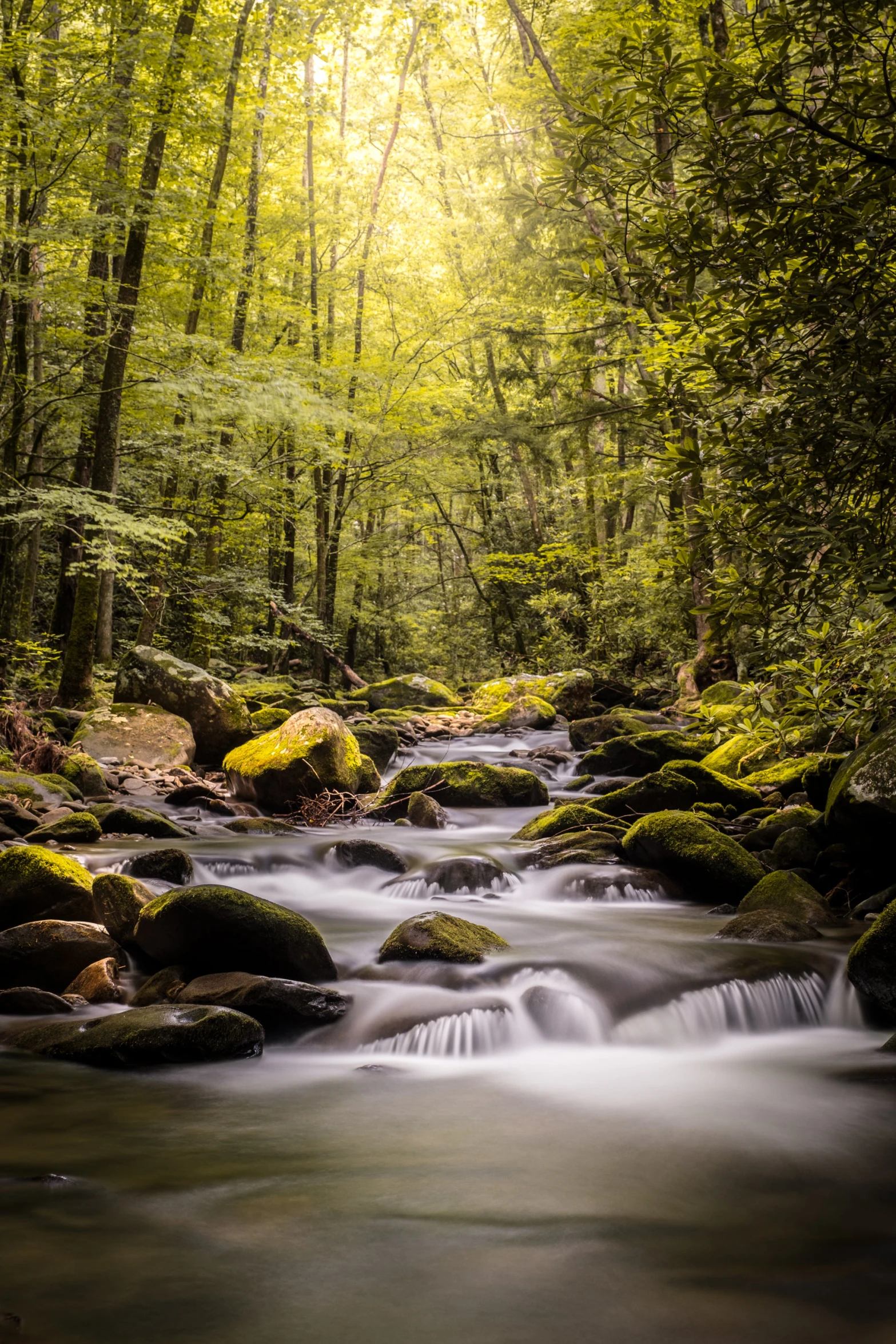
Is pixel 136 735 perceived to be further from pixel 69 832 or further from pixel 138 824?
pixel 69 832

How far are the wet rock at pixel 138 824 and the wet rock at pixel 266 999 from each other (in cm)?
365

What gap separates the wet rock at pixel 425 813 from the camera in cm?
1005

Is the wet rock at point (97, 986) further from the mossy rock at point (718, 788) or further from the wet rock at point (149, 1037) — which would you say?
the mossy rock at point (718, 788)

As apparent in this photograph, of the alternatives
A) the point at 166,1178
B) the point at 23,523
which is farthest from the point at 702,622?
the point at 166,1178

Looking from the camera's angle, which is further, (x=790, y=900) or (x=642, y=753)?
(x=642, y=753)

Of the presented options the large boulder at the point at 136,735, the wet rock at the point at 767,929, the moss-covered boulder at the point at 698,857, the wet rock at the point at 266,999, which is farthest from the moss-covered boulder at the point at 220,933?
the large boulder at the point at 136,735

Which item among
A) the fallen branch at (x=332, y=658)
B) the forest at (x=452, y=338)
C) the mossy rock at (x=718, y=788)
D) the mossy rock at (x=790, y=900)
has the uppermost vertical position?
the forest at (x=452, y=338)

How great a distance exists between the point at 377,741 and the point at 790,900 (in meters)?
7.62

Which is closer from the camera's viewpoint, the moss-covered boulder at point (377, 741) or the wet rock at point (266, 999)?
the wet rock at point (266, 999)

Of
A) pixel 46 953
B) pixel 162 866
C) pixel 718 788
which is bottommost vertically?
pixel 46 953

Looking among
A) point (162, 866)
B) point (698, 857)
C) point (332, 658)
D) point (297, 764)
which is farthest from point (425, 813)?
point (332, 658)

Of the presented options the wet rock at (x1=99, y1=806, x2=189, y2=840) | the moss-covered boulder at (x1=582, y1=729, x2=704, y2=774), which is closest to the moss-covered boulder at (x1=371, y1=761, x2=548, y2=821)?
the moss-covered boulder at (x1=582, y1=729, x2=704, y2=774)

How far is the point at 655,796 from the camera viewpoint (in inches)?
344

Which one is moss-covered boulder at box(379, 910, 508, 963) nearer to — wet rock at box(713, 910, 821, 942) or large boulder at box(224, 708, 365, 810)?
wet rock at box(713, 910, 821, 942)
